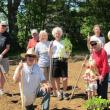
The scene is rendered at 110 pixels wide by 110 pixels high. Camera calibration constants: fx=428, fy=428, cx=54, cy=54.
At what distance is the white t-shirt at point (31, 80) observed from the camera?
287 inches

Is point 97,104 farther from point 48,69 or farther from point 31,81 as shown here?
point 48,69

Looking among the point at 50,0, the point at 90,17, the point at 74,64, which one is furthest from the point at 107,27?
the point at 74,64

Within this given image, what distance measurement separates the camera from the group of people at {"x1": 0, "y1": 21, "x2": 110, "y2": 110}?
7301 millimetres

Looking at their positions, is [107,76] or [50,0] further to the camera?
[50,0]

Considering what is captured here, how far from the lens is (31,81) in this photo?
289 inches

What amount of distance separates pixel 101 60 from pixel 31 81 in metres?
1.72

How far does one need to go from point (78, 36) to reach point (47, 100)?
58.3ft

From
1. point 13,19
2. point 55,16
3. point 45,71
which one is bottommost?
point 45,71

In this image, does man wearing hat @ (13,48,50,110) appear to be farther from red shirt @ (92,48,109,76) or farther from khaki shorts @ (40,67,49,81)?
khaki shorts @ (40,67,49,81)

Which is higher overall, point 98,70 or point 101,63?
point 101,63

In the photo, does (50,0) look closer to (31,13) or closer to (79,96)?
(31,13)

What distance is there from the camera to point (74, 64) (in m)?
16.5

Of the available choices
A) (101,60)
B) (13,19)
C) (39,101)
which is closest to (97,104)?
(101,60)

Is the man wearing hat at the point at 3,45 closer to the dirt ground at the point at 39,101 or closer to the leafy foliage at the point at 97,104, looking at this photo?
the dirt ground at the point at 39,101
